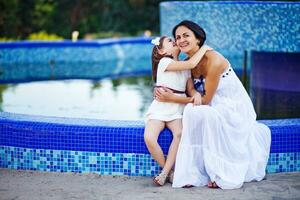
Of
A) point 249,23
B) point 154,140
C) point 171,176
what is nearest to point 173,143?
point 154,140

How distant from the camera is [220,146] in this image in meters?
4.53

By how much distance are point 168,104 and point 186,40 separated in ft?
1.68

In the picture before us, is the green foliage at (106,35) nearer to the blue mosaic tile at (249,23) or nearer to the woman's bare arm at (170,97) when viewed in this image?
the blue mosaic tile at (249,23)

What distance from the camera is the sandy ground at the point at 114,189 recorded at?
4262 millimetres

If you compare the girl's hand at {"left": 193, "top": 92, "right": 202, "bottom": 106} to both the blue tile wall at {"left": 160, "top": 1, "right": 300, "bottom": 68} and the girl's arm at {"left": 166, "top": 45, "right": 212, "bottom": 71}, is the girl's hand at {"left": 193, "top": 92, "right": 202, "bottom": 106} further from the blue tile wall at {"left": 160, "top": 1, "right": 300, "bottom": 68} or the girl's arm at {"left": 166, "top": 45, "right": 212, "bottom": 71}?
the blue tile wall at {"left": 160, "top": 1, "right": 300, "bottom": 68}

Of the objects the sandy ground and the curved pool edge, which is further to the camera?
the curved pool edge

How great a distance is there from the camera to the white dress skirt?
4.48 meters

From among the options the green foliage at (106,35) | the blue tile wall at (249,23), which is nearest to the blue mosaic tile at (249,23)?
the blue tile wall at (249,23)

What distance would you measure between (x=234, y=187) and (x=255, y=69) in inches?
231

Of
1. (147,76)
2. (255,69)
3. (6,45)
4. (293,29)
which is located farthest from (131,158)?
(6,45)

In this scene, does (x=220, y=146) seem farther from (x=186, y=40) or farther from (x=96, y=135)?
(x=96, y=135)

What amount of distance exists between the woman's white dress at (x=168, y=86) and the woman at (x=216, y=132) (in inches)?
2.8

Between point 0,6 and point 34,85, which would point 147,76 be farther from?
point 0,6

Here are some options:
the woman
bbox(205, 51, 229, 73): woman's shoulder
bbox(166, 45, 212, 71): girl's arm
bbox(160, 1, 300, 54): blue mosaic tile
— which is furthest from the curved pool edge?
bbox(160, 1, 300, 54): blue mosaic tile
